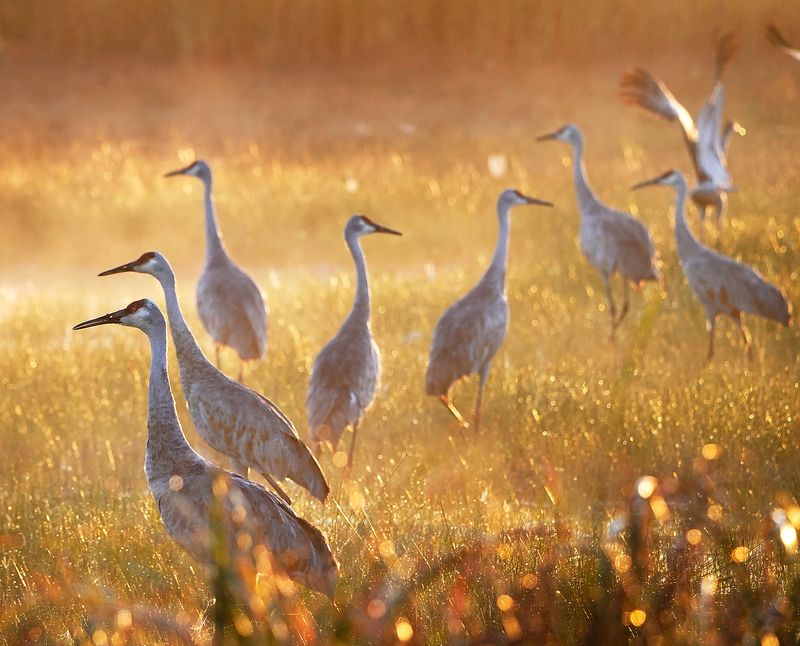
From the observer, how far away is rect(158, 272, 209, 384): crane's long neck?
17.6 ft

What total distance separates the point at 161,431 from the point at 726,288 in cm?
434

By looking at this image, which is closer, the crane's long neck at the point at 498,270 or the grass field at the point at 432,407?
the grass field at the point at 432,407

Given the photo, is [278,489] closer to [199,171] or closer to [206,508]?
[206,508]

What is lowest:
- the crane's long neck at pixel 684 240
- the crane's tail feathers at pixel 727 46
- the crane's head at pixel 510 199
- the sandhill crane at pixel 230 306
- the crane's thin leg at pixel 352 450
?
the crane's thin leg at pixel 352 450

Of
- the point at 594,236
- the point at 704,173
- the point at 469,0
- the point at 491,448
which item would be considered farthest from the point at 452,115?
the point at 491,448

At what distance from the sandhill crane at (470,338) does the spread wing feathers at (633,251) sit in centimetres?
151

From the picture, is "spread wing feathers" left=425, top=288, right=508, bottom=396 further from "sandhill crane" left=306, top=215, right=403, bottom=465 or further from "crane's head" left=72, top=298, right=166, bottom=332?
"crane's head" left=72, top=298, right=166, bottom=332

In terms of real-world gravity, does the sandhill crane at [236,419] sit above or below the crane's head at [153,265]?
below

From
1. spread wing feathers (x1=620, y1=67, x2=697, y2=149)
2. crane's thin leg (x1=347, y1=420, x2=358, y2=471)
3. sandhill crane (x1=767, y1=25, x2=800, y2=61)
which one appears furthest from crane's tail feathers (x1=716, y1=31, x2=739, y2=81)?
crane's thin leg (x1=347, y1=420, x2=358, y2=471)

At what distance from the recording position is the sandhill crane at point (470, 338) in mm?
6738

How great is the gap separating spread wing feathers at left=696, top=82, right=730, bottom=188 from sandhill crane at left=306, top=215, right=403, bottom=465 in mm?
4684

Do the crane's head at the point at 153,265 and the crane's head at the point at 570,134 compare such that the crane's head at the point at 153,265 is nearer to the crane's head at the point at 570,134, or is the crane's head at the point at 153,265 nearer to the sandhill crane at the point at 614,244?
the sandhill crane at the point at 614,244

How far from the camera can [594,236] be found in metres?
8.74

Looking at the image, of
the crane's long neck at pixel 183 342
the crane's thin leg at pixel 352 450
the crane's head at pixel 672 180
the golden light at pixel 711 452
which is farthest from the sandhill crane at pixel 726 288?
the crane's long neck at pixel 183 342
